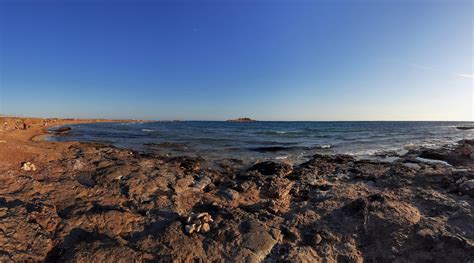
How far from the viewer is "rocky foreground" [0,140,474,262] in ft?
13.7

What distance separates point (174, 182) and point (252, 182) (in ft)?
9.19

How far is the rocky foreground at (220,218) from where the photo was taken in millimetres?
4168

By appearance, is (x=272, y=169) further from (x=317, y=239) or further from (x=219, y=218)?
(x=317, y=239)

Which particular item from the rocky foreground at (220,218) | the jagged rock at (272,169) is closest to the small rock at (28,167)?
the rocky foreground at (220,218)

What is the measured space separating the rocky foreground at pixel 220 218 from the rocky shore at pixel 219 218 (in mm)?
24

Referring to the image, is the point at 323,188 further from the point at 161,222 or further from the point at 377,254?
the point at 161,222

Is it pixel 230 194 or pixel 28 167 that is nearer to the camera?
pixel 230 194

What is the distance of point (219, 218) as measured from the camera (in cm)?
532

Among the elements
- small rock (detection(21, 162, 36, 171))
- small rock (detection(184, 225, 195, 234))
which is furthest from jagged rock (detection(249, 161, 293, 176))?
small rock (detection(21, 162, 36, 171))

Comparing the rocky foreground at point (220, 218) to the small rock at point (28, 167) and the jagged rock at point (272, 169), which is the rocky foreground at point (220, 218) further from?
the jagged rock at point (272, 169)

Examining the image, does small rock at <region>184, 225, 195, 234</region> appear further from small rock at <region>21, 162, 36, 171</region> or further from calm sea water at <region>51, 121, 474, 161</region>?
calm sea water at <region>51, 121, 474, 161</region>

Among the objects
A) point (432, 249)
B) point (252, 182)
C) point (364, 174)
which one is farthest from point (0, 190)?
point (364, 174)

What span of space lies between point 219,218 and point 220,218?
0.07ft

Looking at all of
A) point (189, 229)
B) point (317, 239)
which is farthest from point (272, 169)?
point (189, 229)
